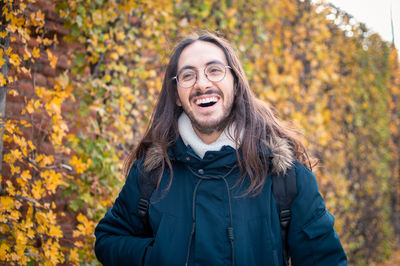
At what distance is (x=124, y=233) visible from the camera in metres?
1.95

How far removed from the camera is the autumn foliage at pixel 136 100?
2289mm

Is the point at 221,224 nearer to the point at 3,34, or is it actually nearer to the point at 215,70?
the point at 215,70

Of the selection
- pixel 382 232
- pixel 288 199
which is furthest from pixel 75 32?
pixel 382 232

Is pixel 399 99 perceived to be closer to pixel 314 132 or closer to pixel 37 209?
pixel 314 132

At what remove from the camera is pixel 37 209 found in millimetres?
2277

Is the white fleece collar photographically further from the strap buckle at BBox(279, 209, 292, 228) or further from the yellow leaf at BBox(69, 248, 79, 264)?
the yellow leaf at BBox(69, 248, 79, 264)

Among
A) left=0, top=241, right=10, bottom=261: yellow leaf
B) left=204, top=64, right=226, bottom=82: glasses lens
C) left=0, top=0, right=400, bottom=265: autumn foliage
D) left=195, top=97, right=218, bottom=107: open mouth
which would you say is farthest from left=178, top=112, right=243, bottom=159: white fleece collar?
left=0, top=241, right=10, bottom=261: yellow leaf

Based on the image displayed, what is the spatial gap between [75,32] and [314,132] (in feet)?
10.2

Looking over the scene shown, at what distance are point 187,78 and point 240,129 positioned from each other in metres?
0.41

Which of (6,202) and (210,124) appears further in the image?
(6,202)

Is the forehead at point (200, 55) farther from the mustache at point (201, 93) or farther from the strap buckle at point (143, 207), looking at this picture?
the strap buckle at point (143, 207)

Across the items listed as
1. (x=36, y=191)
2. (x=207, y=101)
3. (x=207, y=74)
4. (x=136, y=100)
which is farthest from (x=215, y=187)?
(x=136, y=100)

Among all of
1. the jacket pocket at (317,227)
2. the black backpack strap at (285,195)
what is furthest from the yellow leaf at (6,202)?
the jacket pocket at (317,227)

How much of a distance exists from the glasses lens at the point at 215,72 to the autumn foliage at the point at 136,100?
1014 millimetres
